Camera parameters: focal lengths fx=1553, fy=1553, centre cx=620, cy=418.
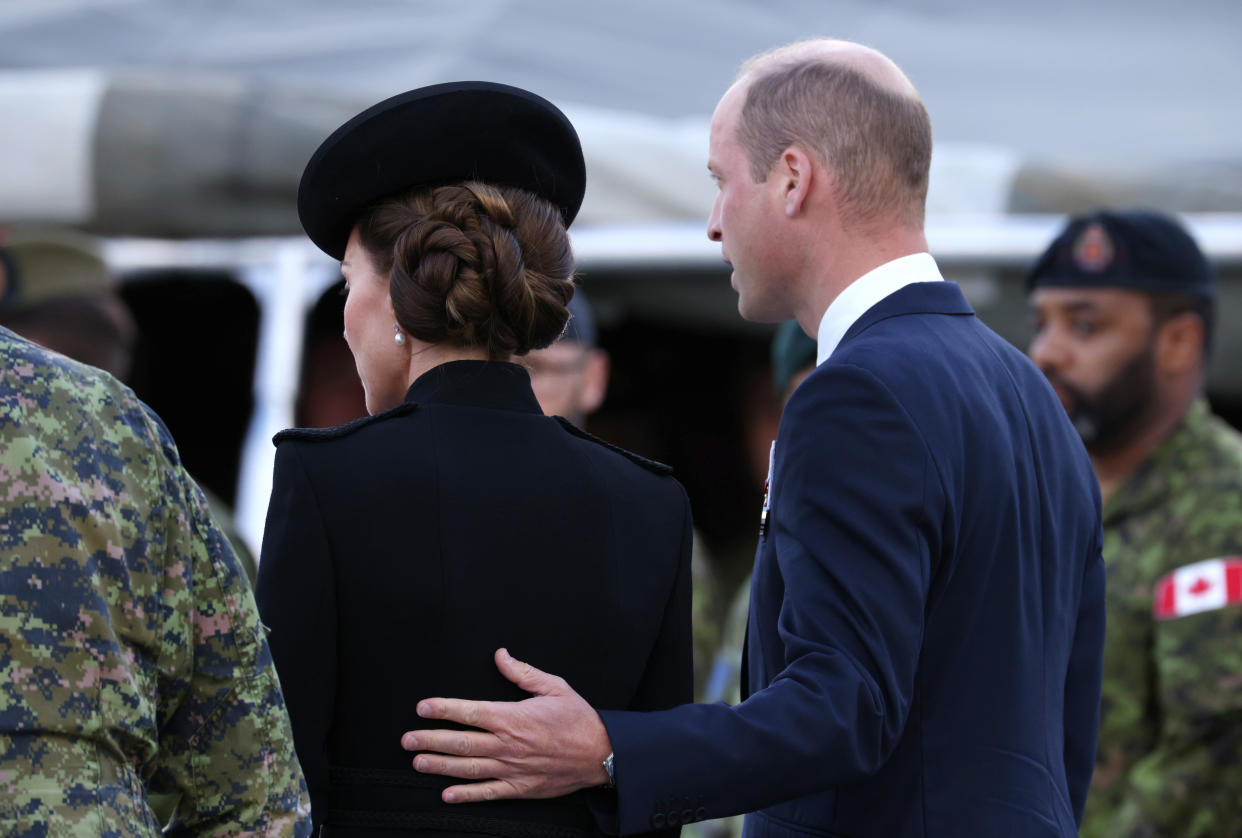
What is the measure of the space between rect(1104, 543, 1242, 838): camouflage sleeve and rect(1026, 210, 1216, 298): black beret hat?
2.88 ft

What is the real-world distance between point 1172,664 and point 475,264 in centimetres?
231

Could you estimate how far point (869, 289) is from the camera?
6.54 ft

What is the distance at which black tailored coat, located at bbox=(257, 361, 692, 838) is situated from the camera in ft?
5.33

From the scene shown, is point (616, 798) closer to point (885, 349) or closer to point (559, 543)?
point (559, 543)

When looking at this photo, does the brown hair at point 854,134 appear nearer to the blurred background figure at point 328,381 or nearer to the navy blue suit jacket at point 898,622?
the navy blue suit jacket at point 898,622

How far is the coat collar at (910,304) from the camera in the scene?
1966 mm

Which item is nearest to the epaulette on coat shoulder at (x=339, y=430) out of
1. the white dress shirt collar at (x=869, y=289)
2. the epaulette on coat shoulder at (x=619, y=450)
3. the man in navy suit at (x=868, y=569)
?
the epaulette on coat shoulder at (x=619, y=450)

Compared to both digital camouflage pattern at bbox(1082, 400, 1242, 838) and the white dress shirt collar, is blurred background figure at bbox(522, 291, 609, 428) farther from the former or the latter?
the white dress shirt collar

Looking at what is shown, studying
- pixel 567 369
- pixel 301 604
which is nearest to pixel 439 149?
pixel 301 604

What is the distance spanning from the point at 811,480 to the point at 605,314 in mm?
2756

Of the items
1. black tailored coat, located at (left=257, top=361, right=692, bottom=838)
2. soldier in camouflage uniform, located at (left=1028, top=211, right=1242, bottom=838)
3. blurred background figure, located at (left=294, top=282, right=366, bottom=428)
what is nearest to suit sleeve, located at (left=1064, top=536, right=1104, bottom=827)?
black tailored coat, located at (left=257, top=361, right=692, bottom=838)

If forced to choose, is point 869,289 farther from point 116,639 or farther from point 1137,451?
point 1137,451

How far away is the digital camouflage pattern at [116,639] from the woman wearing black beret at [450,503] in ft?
0.49

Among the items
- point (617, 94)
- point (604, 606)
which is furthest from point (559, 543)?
point (617, 94)
